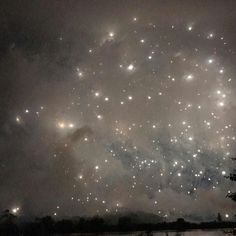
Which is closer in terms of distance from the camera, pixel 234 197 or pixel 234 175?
pixel 234 175
